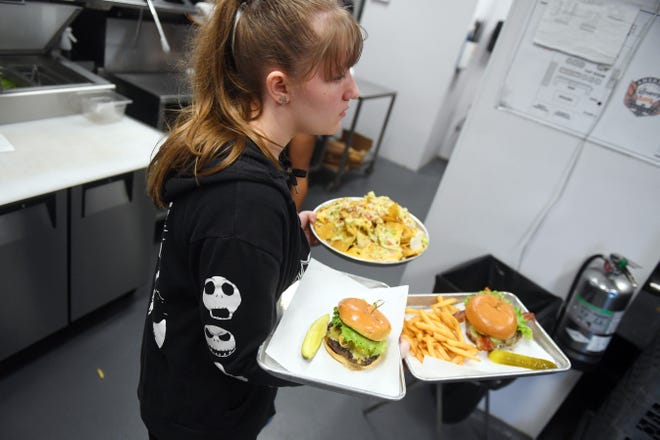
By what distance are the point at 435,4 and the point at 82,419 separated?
448cm

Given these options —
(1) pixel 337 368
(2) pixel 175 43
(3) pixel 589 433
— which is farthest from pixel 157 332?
(2) pixel 175 43

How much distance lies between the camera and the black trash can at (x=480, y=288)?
184cm

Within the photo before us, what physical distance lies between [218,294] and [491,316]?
106cm

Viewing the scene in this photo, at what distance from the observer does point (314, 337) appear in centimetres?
111

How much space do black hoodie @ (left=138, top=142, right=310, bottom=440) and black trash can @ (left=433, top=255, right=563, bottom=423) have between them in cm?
114

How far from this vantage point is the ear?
0.77 meters

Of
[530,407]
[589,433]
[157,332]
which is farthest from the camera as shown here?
[530,407]

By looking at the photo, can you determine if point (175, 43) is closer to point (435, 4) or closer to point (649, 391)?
point (435, 4)

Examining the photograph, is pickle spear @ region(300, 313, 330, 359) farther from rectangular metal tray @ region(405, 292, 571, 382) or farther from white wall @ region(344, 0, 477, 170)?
white wall @ region(344, 0, 477, 170)

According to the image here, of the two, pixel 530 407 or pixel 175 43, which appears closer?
pixel 530 407

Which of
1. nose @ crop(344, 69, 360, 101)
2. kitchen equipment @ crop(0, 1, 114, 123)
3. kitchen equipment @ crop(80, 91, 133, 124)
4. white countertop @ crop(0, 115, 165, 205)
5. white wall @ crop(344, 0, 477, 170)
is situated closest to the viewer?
nose @ crop(344, 69, 360, 101)

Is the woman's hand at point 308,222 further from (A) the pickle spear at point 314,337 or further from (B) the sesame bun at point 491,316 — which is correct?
(B) the sesame bun at point 491,316

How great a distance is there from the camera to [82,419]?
171cm

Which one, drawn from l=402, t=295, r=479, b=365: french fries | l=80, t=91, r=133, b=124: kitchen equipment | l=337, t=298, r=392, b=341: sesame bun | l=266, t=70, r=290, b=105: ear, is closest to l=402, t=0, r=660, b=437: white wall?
l=402, t=295, r=479, b=365: french fries
